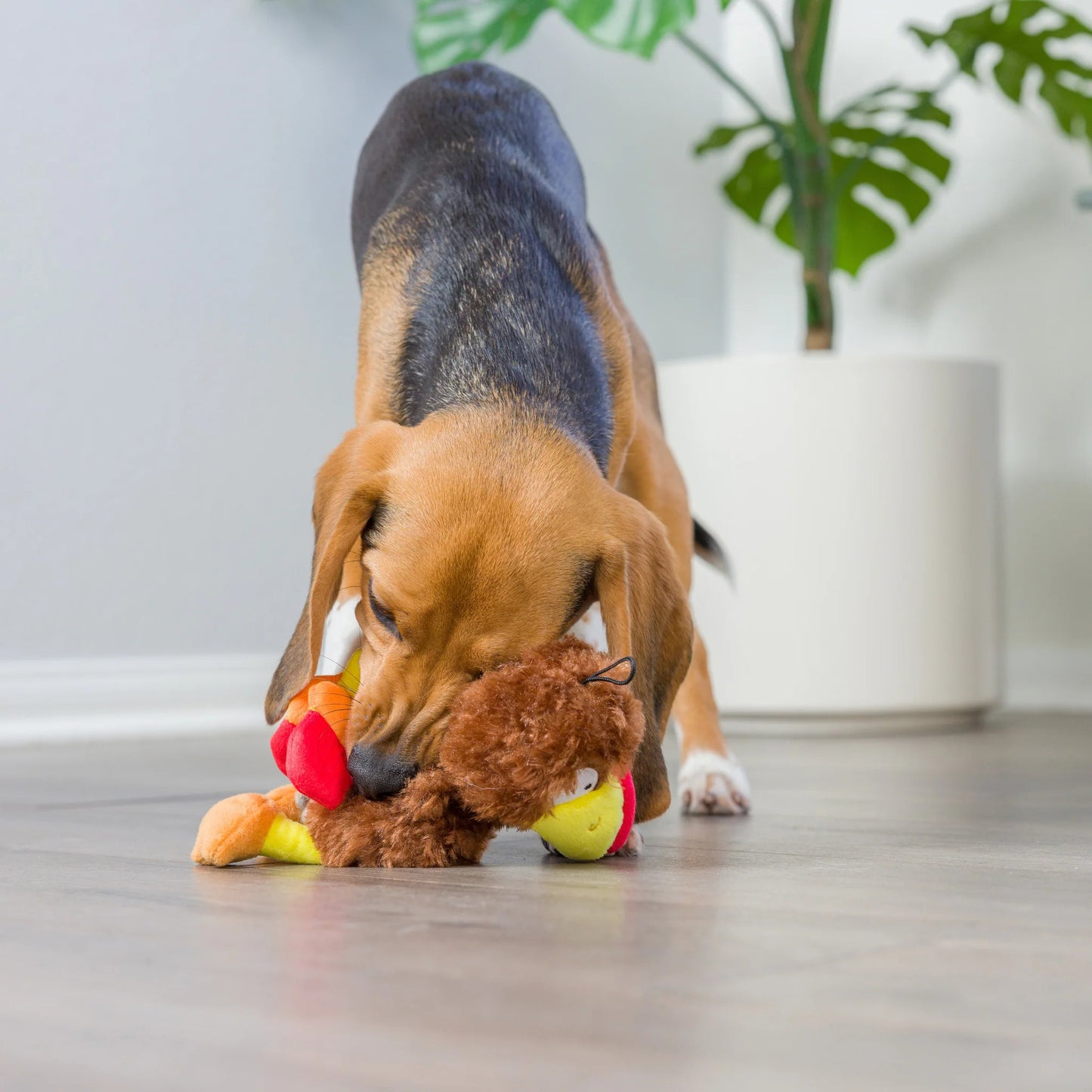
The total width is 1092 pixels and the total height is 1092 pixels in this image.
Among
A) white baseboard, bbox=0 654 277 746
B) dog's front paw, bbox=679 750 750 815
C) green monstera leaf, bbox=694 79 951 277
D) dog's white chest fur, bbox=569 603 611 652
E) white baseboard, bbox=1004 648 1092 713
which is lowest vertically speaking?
white baseboard, bbox=1004 648 1092 713

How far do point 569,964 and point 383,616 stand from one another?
746 mm

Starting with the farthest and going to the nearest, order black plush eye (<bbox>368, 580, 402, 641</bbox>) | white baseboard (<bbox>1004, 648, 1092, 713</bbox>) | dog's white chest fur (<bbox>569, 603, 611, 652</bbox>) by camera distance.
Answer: white baseboard (<bbox>1004, 648, 1092, 713</bbox>), dog's white chest fur (<bbox>569, 603, 611, 652</bbox>), black plush eye (<bbox>368, 580, 402, 641</bbox>)

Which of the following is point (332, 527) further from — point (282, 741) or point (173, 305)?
point (173, 305)

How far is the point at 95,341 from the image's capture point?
4352mm

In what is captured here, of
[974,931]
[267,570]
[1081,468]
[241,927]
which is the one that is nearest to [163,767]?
[267,570]

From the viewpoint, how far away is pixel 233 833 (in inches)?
78.1

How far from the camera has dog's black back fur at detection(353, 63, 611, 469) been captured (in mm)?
2381

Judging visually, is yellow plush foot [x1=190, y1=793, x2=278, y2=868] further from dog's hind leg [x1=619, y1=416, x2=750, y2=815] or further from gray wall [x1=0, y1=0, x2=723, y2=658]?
gray wall [x1=0, y1=0, x2=723, y2=658]

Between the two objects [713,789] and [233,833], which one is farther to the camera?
[713,789]

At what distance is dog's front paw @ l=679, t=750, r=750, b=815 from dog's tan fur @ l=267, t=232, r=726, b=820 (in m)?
0.56

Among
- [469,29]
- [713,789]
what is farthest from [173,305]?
[713,789]

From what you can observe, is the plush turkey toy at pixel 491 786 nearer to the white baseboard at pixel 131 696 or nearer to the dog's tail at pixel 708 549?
the dog's tail at pixel 708 549

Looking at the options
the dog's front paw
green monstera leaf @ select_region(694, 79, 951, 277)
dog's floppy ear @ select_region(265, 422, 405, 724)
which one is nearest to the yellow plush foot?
dog's floppy ear @ select_region(265, 422, 405, 724)

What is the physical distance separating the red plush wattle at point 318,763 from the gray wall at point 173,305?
247 cm
